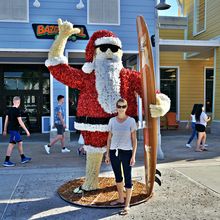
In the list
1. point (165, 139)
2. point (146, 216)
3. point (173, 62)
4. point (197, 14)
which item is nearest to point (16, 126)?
point (146, 216)

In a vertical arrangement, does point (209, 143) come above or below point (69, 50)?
below

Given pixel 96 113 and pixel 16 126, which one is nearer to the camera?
pixel 96 113

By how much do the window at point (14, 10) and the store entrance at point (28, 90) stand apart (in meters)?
3.88

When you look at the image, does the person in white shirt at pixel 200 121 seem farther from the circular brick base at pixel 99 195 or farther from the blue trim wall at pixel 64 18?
the circular brick base at pixel 99 195

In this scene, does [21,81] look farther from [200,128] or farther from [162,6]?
[200,128]

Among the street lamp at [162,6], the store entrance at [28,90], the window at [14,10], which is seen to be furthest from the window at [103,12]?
the store entrance at [28,90]

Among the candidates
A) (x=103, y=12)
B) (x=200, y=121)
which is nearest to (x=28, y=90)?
(x=103, y=12)

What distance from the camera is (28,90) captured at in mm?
13625

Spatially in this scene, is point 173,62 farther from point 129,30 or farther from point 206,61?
point 129,30

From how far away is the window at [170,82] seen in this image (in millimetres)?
15484

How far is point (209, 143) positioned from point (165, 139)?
5.70 feet

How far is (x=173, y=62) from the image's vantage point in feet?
50.4

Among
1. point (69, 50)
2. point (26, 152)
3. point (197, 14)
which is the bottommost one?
point (26, 152)

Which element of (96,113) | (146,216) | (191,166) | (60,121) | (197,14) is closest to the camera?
(146,216)
